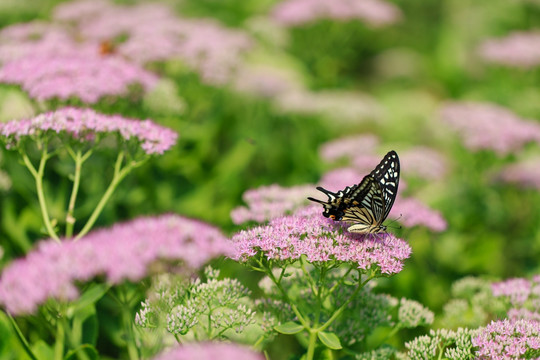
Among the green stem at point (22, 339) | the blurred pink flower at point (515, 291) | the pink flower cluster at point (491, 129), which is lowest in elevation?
the green stem at point (22, 339)

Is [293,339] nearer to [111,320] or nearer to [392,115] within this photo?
[111,320]

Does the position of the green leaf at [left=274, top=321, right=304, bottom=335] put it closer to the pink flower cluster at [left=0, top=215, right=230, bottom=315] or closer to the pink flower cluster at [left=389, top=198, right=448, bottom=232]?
the pink flower cluster at [left=0, top=215, right=230, bottom=315]

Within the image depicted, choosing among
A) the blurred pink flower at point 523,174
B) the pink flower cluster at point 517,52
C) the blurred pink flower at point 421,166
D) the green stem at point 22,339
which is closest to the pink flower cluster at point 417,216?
the blurred pink flower at point 421,166

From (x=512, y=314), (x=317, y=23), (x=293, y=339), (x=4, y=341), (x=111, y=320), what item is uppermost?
(x=317, y=23)

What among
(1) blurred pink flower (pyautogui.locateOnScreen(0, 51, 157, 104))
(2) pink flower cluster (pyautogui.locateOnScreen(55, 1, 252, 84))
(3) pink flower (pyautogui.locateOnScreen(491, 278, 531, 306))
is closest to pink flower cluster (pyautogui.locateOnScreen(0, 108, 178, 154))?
(1) blurred pink flower (pyautogui.locateOnScreen(0, 51, 157, 104))

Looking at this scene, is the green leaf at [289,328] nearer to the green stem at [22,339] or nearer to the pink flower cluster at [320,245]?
the pink flower cluster at [320,245]

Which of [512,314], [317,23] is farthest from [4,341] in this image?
[317,23]
